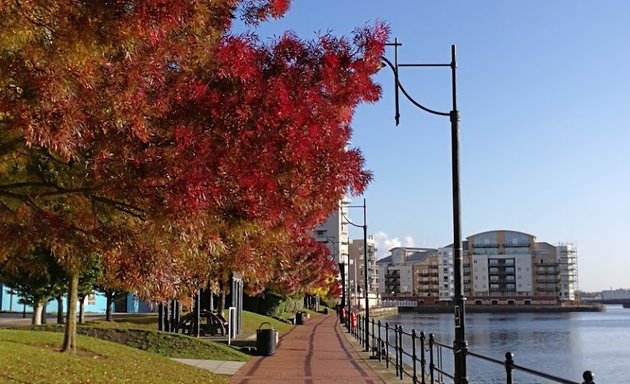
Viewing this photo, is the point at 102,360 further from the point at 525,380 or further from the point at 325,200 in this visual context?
the point at 525,380

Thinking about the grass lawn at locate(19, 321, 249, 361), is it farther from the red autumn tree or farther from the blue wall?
the blue wall

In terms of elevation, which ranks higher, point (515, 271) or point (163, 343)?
point (515, 271)

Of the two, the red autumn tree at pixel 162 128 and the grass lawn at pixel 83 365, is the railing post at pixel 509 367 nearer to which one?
the red autumn tree at pixel 162 128

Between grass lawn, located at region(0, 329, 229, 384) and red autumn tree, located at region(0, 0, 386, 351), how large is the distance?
3.58 meters

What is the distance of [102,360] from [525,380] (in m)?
21.9

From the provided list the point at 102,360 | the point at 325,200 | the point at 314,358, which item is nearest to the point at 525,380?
the point at 314,358

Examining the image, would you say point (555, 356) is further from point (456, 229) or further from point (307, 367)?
point (456, 229)

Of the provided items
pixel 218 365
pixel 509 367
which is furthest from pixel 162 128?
pixel 218 365

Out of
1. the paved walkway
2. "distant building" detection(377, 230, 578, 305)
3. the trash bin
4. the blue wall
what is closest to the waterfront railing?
the trash bin

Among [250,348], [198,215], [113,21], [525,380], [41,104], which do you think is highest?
[113,21]

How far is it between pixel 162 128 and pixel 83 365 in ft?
25.6

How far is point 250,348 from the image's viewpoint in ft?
74.9

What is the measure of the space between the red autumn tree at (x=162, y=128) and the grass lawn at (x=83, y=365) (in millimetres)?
3578

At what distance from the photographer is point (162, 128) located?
658cm
